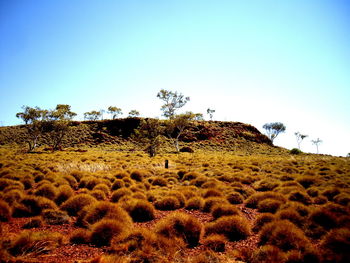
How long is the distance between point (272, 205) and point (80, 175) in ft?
38.7

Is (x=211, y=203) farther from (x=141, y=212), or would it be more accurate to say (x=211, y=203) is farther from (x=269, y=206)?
(x=141, y=212)

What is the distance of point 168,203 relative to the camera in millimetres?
8266

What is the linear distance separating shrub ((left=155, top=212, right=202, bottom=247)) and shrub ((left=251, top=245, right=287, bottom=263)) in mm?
1635

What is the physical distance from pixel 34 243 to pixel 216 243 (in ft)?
14.8

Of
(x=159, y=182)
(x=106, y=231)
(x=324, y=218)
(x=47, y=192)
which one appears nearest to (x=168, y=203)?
(x=106, y=231)

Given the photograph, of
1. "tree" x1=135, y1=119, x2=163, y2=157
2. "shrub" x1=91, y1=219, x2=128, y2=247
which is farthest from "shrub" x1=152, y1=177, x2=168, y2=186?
"tree" x1=135, y1=119, x2=163, y2=157

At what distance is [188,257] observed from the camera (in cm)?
427

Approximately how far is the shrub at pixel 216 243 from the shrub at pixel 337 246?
86.0 inches

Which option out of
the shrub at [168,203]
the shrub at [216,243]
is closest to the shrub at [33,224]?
the shrub at [168,203]

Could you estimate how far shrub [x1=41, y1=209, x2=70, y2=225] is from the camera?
6180 mm

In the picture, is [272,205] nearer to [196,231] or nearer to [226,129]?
[196,231]

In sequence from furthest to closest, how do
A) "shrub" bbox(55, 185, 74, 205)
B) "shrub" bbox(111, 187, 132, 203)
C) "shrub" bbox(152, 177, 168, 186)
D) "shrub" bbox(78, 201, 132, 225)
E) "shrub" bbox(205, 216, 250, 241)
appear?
"shrub" bbox(152, 177, 168, 186)
"shrub" bbox(111, 187, 132, 203)
"shrub" bbox(55, 185, 74, 205)
"shrub" bbox(78, 201, 132, 225)
"shrub" bbox(205, 216, 250, 241)

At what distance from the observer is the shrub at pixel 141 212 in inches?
272

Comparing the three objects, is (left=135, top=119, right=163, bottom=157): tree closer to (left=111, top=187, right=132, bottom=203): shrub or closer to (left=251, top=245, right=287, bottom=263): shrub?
(left=111, top=187, right=132, bottom=203): shrub
